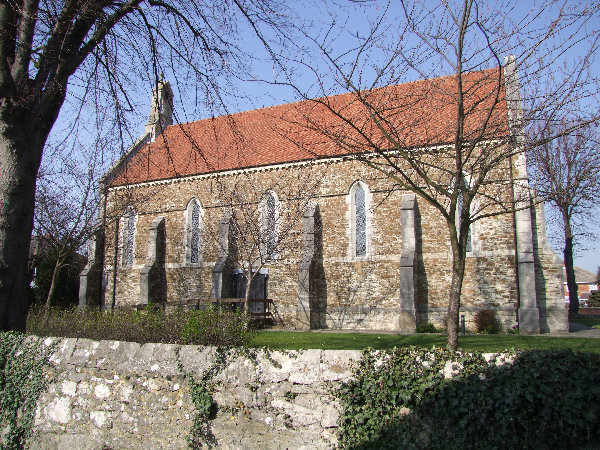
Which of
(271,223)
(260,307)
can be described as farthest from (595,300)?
(271,223)

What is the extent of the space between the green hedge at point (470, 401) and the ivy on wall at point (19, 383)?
14.2 feet

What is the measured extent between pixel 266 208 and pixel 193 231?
174 inches

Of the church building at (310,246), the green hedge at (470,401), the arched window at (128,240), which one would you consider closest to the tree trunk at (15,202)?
Answer: the green hedge at (470,401)

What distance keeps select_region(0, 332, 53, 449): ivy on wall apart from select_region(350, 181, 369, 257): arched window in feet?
45.8

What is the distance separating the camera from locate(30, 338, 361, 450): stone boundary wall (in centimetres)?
489

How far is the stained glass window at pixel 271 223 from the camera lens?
1803 cm

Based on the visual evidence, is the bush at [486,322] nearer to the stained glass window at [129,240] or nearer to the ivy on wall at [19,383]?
the ivy on wall at [19,383]

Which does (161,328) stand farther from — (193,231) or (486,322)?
(193,231)

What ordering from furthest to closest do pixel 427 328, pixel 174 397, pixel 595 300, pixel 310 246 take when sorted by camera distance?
pixel 595 300 → pixel 310 246 → pixel 427 328 → pixel 174 397

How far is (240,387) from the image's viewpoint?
5.20 meters

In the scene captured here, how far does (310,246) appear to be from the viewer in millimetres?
19047

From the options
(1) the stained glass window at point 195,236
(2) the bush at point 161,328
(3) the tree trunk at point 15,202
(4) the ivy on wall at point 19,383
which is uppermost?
(1) the stained glass window at point 195,236

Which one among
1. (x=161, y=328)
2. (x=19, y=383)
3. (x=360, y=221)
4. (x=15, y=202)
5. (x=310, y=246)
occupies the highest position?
(x=360, y=221)

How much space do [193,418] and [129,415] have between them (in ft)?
3.08
